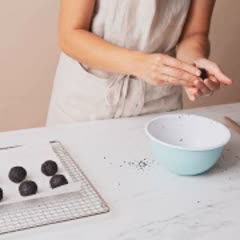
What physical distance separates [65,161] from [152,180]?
0.16 metres

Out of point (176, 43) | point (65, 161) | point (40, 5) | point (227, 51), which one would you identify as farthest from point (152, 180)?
point (227, 51)

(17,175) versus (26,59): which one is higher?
(17,175)

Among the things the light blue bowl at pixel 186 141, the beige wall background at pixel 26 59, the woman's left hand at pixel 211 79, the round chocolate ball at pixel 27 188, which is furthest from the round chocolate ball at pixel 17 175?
the beige wall background at pixel 26 59

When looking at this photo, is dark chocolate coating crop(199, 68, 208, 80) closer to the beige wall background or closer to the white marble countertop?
the white marble countertop

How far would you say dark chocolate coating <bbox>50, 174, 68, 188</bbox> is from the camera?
809 millimetres

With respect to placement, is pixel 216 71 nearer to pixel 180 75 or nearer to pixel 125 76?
pixel 180 75

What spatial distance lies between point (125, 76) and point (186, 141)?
9.3 inches

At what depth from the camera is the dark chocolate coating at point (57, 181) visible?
0.81m

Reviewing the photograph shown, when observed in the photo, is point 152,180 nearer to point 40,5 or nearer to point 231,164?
point 231,164

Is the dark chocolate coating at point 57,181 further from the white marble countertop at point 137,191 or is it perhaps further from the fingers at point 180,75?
the fingers at point 180,75

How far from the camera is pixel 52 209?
2.52ft

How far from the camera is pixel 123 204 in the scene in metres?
0.80

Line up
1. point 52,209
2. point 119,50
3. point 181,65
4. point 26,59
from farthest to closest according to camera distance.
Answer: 1. point 26,59
2. point 119,50
3. point 181,65
4. point 52,209

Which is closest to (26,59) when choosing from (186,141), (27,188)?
(186,141)
